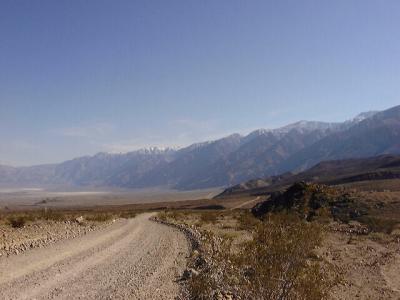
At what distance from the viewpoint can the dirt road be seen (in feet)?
48.6

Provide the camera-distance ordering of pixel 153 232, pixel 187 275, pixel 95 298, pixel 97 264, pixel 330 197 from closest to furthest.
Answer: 1. pixel 95 298
2. pixel 187 275
3. pixel 97 264
4. pixel 153 232
5. pixel 330 197

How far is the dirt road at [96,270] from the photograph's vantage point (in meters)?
14.8

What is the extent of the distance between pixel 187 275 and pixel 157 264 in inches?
134

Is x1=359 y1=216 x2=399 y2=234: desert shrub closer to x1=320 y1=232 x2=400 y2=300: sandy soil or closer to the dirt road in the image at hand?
x1=320 y1=232 x2=400 y2=300: sandy soil

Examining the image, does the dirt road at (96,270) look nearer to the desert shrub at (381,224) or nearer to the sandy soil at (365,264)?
the sandy soil at (365,264)

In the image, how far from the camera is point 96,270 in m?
18.5

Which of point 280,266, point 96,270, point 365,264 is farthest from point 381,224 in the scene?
point 280,266

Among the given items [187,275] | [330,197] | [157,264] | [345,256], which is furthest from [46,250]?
[330,197]

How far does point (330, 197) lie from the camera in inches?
1591

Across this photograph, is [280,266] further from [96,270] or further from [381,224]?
[381,224]

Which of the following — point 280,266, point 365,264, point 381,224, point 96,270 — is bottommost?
point 365,264

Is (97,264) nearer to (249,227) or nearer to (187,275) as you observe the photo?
(187,275)

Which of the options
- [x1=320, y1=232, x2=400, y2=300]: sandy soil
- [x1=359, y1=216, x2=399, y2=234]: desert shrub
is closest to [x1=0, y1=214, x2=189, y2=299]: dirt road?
[x1=320, y1=232, x2=400, y2=300]: sandy soil

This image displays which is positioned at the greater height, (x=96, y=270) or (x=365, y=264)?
(x=96, y=270)
